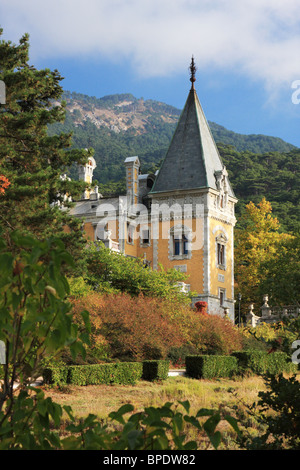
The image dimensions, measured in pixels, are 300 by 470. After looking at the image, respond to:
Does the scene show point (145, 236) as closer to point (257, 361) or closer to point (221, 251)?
point (221, 251)

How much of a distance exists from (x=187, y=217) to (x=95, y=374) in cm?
2250

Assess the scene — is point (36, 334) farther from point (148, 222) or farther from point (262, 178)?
point (262, 178)

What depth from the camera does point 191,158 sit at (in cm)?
3941

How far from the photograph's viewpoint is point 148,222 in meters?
40.5

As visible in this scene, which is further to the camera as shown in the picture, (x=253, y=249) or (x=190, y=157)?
(x=253, y=249)

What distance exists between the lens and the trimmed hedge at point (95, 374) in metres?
15.7

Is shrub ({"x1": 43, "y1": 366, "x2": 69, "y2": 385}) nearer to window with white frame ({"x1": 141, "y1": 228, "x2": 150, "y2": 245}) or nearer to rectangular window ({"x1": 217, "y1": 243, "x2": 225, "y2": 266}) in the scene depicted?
rectangular window ({"x1": 217, "y1": 243, "x2": 225, "y2": 266})

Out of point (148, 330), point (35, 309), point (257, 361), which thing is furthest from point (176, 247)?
point (35, 309)

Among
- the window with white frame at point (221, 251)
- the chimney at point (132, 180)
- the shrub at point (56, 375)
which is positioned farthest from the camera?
the chimney at point (132, 180)

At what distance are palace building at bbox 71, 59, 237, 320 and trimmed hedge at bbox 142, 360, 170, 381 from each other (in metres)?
18.2

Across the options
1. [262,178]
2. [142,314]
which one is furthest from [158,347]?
[262,178]

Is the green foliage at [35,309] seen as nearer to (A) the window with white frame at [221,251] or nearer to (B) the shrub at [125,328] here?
(B) the shrub at [125,328]

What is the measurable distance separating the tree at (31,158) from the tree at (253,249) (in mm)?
25197

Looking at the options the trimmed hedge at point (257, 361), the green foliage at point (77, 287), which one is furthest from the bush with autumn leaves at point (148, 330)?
the trimmed hedge at point (257, 361)
